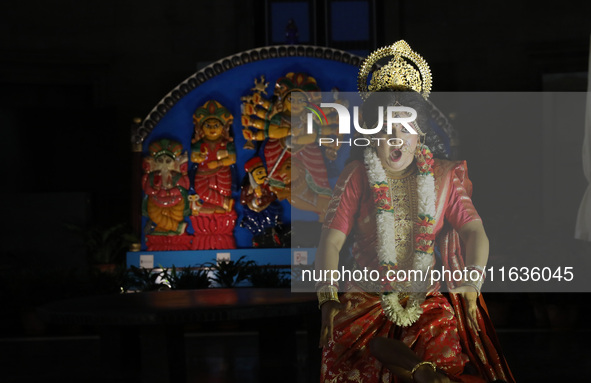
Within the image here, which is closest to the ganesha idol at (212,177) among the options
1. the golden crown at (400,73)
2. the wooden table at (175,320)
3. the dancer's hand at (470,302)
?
the wooden table at (175,320)

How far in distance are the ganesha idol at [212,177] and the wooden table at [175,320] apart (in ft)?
7.32

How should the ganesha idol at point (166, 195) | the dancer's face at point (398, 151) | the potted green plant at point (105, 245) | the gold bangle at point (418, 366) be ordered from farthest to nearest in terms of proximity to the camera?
the potted green plant at point (105, 245), the ganesha idol at point (166, 195), the dancer's face at point (398, 151), the gold bangle at point (418, 366)

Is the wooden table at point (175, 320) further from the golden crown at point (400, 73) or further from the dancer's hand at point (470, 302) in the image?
the golden crown at point (400, 73)

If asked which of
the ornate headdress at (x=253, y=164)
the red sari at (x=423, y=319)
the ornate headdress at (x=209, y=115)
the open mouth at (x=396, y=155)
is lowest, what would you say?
the red sari at (x=423, y=319)

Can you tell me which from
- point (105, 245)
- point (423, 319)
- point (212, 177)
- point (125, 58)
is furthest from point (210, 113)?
point (423, 319)

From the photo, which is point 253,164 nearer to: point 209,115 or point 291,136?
point 291,136

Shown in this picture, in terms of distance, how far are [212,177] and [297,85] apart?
3.63 ft

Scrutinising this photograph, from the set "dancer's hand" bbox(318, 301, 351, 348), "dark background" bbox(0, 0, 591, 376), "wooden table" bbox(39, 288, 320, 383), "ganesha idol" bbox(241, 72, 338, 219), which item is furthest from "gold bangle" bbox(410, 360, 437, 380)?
"dark background" bbox(0, 0, 591, 376)

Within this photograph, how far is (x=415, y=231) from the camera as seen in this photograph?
372cm

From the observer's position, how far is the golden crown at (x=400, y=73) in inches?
150

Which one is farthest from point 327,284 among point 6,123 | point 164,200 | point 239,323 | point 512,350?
point 6,123

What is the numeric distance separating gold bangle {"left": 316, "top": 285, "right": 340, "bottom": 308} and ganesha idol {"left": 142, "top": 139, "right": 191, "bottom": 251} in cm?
470

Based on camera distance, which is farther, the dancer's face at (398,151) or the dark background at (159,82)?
the dark background at (159,82)

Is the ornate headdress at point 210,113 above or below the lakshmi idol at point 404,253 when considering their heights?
above
